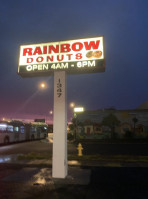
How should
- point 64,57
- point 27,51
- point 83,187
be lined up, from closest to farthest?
point 83,187
point 64,57
point 27,51

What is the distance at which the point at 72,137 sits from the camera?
114 feet

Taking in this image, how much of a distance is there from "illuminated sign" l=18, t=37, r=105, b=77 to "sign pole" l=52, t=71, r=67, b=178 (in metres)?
0.77

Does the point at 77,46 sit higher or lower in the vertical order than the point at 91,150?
higher

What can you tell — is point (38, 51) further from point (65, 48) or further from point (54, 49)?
point (65, 48)

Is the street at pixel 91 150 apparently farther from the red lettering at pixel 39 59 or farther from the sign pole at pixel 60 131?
the red lettering at pixel 39 59

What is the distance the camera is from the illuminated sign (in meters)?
8.55

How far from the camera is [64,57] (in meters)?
8.83

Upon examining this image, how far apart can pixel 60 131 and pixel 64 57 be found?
3.68 meters

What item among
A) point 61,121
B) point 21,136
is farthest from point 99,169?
point 21,136

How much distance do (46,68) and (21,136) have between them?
2207cm

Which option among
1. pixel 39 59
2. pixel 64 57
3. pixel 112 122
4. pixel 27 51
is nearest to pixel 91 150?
pixel 64 57

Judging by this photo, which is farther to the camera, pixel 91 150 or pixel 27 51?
pixel 91 150

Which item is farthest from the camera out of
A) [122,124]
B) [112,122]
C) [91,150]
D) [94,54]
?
[122,124]

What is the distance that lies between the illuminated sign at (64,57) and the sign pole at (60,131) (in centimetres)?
77
